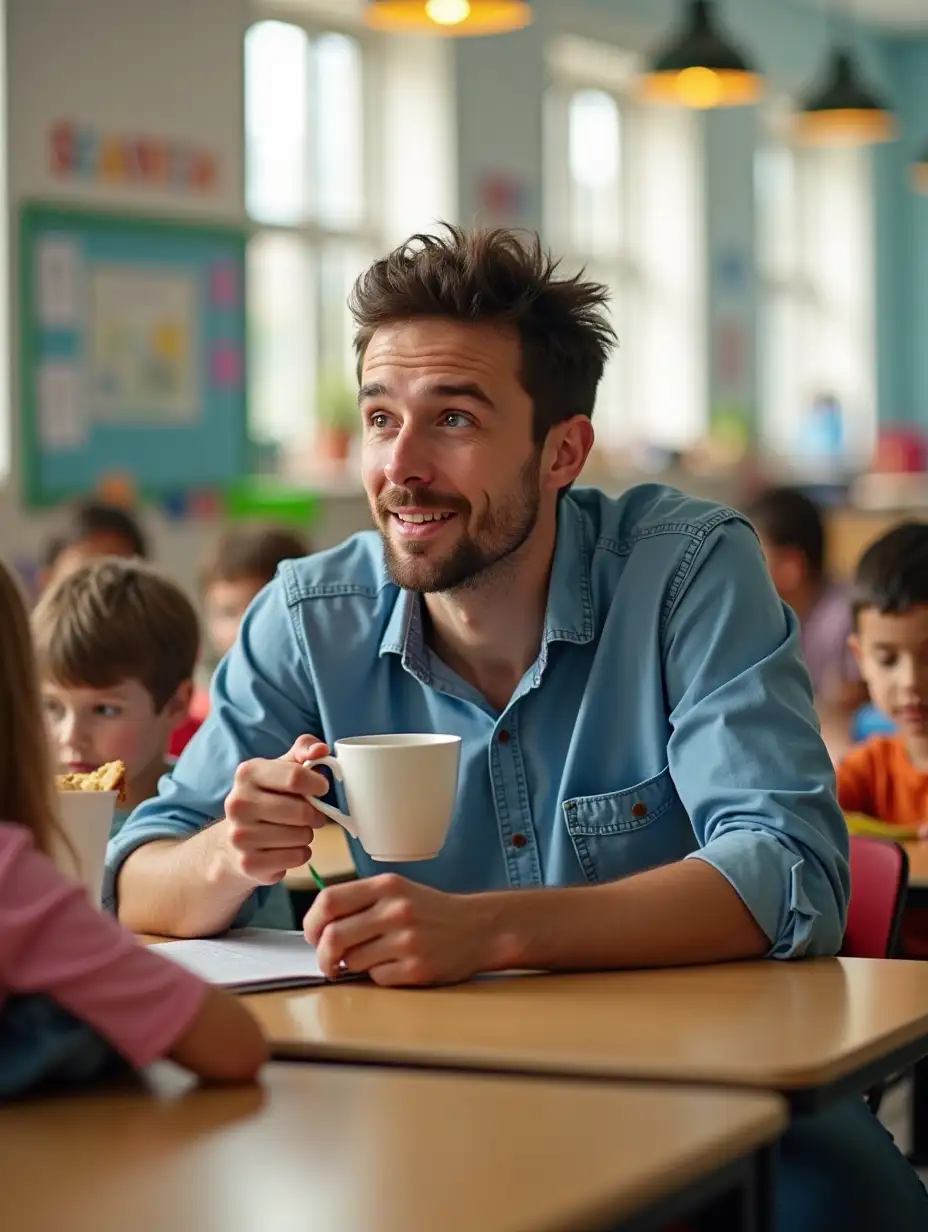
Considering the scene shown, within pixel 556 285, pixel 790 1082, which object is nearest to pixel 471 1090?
pixel 790 1082

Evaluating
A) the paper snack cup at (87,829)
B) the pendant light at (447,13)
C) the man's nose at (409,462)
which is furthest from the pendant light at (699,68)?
the paper snack cup at (87,829)

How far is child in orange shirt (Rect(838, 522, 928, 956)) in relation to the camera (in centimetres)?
318

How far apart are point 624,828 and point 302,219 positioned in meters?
5.81

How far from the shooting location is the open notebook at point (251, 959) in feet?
5.65

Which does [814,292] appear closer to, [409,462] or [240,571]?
[240,571]

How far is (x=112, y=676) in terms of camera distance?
2.77 meters

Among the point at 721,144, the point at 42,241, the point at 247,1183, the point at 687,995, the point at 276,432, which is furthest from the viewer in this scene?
the point at 721,144

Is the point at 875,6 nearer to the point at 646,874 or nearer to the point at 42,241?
the point at 42,241

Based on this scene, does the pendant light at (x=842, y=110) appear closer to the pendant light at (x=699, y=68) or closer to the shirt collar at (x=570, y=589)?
the pendant light at (x=699, y=68)

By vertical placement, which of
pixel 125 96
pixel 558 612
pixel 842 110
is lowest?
pixel 558 612

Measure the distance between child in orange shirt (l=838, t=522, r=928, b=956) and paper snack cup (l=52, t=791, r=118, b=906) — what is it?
68.9 inches

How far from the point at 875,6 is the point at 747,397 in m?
2.42

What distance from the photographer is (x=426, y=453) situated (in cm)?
212

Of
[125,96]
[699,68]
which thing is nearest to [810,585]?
[699,68]
